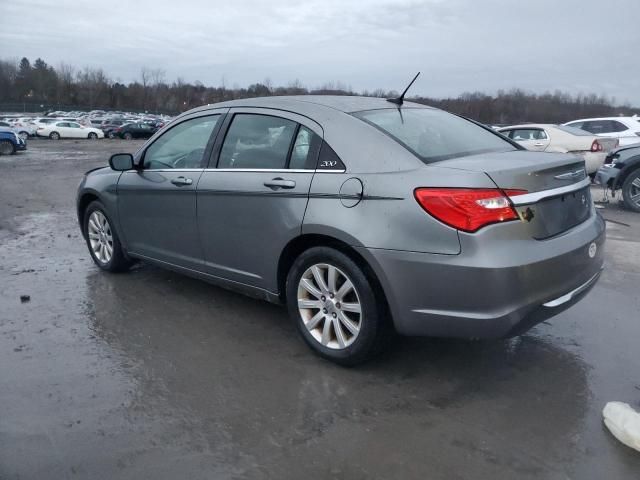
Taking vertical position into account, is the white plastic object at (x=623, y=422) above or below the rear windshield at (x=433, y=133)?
below

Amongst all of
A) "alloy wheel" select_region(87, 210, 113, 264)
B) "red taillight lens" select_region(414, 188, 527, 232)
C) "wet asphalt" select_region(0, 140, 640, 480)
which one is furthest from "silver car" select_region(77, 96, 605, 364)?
"alloy wheel" select_region(87, 210, 113, 264)

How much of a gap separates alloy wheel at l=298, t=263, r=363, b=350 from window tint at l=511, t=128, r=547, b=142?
10.9 metres

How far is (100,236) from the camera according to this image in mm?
5711

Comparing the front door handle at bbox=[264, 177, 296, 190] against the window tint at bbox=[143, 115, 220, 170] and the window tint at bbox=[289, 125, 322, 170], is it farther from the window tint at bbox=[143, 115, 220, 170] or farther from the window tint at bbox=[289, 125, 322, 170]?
the window tint at bbox=[143, 115, 220, 170]

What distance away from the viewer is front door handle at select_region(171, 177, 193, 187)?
4.47m

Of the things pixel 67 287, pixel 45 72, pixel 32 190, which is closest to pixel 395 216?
pixel 67 287

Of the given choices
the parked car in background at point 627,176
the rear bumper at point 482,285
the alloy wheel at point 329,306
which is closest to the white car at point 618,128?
the parked car in background at point 627,176

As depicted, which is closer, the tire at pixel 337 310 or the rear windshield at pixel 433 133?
the tire at pixel 337 310

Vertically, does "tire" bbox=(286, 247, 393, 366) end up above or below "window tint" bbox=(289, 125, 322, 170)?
below

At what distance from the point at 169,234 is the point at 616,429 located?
3424 millimetres

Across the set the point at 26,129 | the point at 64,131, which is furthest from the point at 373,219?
the point at 26,129

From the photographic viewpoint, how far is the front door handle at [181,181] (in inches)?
176

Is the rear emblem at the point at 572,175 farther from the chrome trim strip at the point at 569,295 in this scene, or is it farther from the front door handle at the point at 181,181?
the front door handle at the point at 181,181

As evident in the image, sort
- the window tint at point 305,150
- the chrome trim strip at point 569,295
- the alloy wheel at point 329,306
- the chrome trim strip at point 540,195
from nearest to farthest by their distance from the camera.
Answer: the chrome trim strip at point 540,195 → the chrome trim strip at point 569,295 → the alloy wheel at point 329,306 → the window tint at point 305,150
